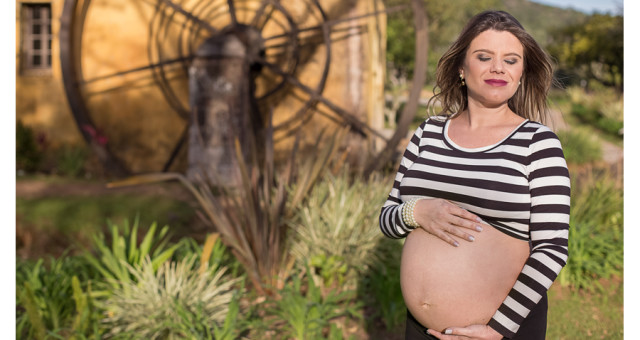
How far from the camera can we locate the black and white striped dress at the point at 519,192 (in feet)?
5.07

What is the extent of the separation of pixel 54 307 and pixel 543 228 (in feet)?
9.70

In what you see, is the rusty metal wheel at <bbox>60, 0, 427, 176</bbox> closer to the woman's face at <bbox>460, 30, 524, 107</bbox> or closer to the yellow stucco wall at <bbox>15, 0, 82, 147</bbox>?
the yellow stucco wall at <bbox>15, 0, 82, 147</bbox>

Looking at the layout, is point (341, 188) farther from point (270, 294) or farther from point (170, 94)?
point (170, 94)

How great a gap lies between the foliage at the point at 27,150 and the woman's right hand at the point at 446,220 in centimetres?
811

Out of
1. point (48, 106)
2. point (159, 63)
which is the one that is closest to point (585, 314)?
point (159, 63)

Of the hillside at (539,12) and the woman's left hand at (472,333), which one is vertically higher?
the hillside at (539,12)

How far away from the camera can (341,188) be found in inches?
169

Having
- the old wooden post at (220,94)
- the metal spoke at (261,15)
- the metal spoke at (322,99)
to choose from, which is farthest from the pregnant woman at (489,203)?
the metal spoke at (261,15)

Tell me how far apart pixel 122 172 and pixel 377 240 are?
5.35 meters

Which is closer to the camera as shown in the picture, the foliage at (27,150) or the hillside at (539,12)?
the foliage at (27,150)

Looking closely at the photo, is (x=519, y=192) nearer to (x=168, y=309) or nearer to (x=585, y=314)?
(x=168, y=309)

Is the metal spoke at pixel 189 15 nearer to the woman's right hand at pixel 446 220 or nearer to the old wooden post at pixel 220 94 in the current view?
the old wooden post at pixel 220 94

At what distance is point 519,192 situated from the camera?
1585mm

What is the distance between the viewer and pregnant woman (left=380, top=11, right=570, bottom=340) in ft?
5.14
